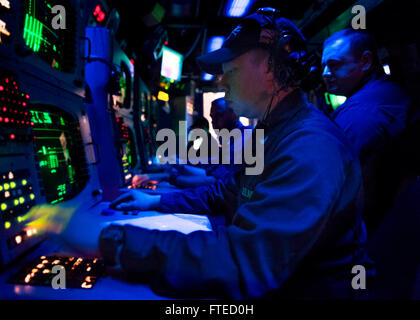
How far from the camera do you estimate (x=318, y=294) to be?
0.71 m

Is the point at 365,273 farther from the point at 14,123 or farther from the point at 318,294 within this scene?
the point at 14,123

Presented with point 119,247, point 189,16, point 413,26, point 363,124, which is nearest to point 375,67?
point 363,124

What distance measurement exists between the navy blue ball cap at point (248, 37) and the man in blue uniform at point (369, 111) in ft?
2.53

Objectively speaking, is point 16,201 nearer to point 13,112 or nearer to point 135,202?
point 13,112

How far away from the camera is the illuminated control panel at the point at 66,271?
2.14 ft

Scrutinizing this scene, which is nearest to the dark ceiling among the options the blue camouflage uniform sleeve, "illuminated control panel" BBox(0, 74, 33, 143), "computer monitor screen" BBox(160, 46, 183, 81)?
"computer monitor screen" BBox(160, 46, 183, 81)

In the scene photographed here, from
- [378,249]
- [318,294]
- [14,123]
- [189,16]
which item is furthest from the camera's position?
[189,16]

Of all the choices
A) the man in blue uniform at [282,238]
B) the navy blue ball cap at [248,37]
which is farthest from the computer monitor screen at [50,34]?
the man in blue uniform at [282,238]

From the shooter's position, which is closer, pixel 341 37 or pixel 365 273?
pixel 365 273

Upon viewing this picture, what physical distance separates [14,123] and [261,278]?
0.94m

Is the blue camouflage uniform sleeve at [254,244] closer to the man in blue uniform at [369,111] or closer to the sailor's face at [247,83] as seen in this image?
the sailor's face at [247,83]

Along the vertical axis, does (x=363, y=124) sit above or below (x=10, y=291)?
above

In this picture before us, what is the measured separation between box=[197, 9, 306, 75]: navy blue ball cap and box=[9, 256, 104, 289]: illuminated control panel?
85 centimetres

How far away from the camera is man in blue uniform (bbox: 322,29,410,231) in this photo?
123cm
